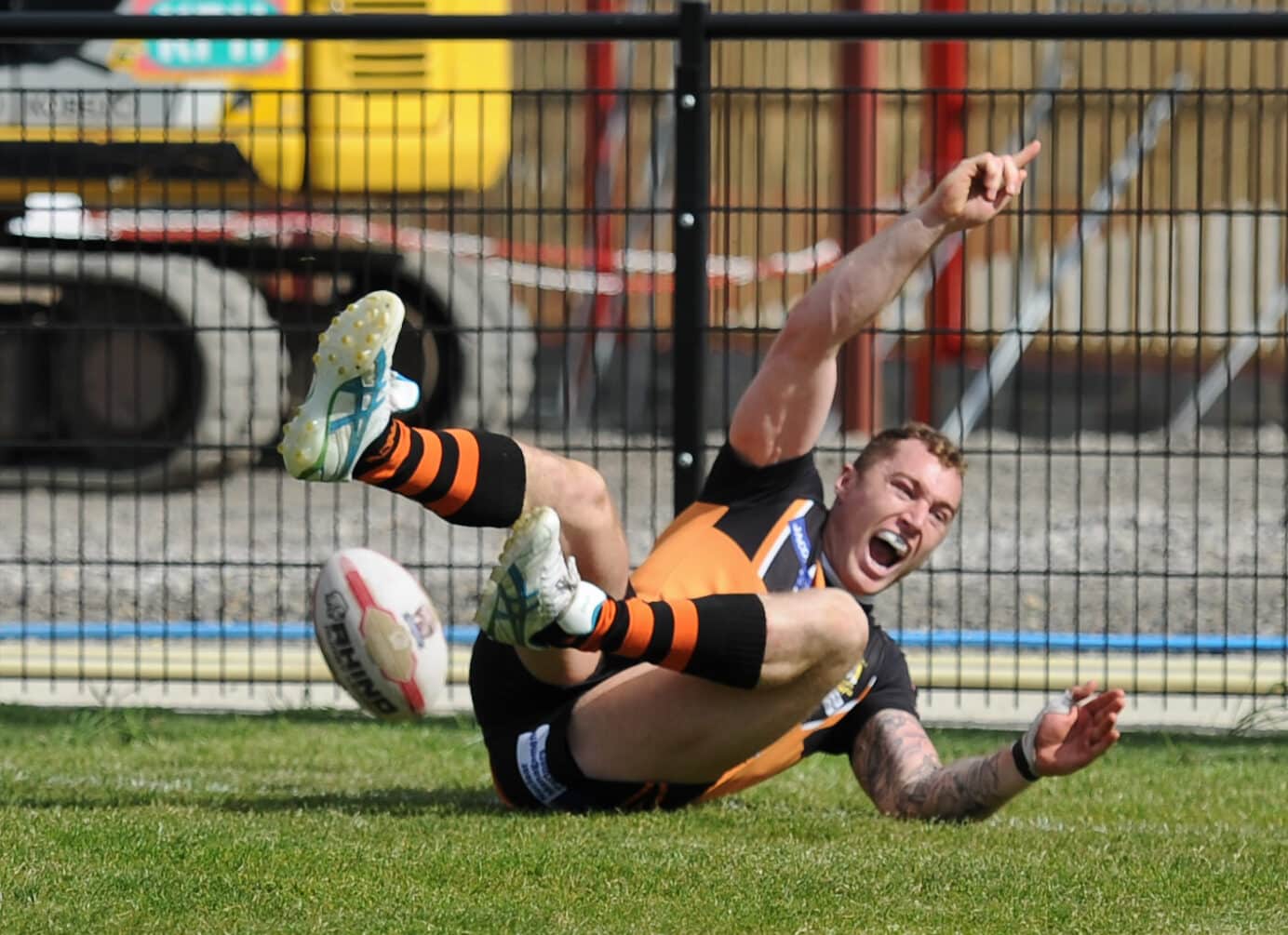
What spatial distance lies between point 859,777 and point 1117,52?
1317cm

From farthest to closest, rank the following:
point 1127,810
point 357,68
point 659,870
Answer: point 357,68
point 1127,810
point 659,870

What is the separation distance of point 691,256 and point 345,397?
2.34 m

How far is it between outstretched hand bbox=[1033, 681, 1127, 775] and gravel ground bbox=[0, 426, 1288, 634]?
206cm

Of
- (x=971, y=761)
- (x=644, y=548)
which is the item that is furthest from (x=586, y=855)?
(x=644, y=548)

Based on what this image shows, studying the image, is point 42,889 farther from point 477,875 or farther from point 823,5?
point 823,5

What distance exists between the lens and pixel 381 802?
Result: 4.97 metres

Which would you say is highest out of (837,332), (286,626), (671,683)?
(837,332)

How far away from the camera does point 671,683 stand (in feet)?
14.7

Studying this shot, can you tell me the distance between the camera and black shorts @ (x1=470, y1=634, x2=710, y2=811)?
182 inches

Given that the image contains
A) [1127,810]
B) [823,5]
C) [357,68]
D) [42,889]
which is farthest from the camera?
[823,5]

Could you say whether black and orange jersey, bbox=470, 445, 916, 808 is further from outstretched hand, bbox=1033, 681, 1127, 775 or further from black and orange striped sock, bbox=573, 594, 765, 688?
outstretched hand, bbox=1033, 681, 1127, 775

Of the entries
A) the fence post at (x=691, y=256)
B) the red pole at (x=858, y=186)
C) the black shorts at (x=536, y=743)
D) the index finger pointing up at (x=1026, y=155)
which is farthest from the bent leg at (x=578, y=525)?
the red pole at (x=858, y=186)

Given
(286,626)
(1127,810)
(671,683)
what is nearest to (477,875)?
(671,683)

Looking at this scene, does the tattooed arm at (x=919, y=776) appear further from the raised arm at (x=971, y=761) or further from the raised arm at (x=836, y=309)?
the raised arm at (x=836, y=309)
